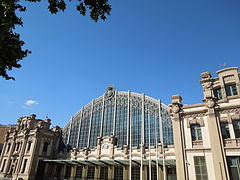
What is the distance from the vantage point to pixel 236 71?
22.0 m

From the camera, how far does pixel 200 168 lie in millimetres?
19594

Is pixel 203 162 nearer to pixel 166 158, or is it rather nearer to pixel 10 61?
pixel 166 158

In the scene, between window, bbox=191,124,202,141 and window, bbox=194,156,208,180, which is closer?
window, bbox=194,156,208,180

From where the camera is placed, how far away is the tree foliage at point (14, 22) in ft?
26.4

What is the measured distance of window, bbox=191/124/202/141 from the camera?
21109mm

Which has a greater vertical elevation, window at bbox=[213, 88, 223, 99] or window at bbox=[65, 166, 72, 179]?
window at bbox=[213, 88, 223, 99]

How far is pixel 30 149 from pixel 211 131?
34522mm

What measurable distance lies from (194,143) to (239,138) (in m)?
4.52

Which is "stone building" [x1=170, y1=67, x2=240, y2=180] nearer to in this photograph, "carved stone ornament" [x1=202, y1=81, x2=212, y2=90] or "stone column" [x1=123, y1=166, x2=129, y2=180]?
"carved stone ornament" [x1=202, y1=81, x2=212, y2=90]

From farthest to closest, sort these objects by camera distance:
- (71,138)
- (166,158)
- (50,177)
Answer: (71,138)
(50,177)
(166,158)

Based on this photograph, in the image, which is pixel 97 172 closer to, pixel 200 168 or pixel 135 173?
pixel 135 173

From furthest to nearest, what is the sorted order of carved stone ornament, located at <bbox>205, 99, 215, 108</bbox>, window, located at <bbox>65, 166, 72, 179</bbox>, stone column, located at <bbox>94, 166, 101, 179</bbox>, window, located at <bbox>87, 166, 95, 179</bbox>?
1. window, located at <bbox>65, 166, 72, 179</bbox>
2. window, located at <bbox>87, 166, 95, 179</bbox>
3. stone column, located at <bbox>94, 166, 101, 179</bbox>
4. carved stone ornament, located at <bbox>205, 99, 215, 108</bbox>

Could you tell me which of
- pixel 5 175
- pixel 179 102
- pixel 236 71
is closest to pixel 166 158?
pixel 179 102

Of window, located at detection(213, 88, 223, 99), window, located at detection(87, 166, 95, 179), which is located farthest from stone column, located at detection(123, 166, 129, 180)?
window, located at detection(213, 88, 223, 99)
